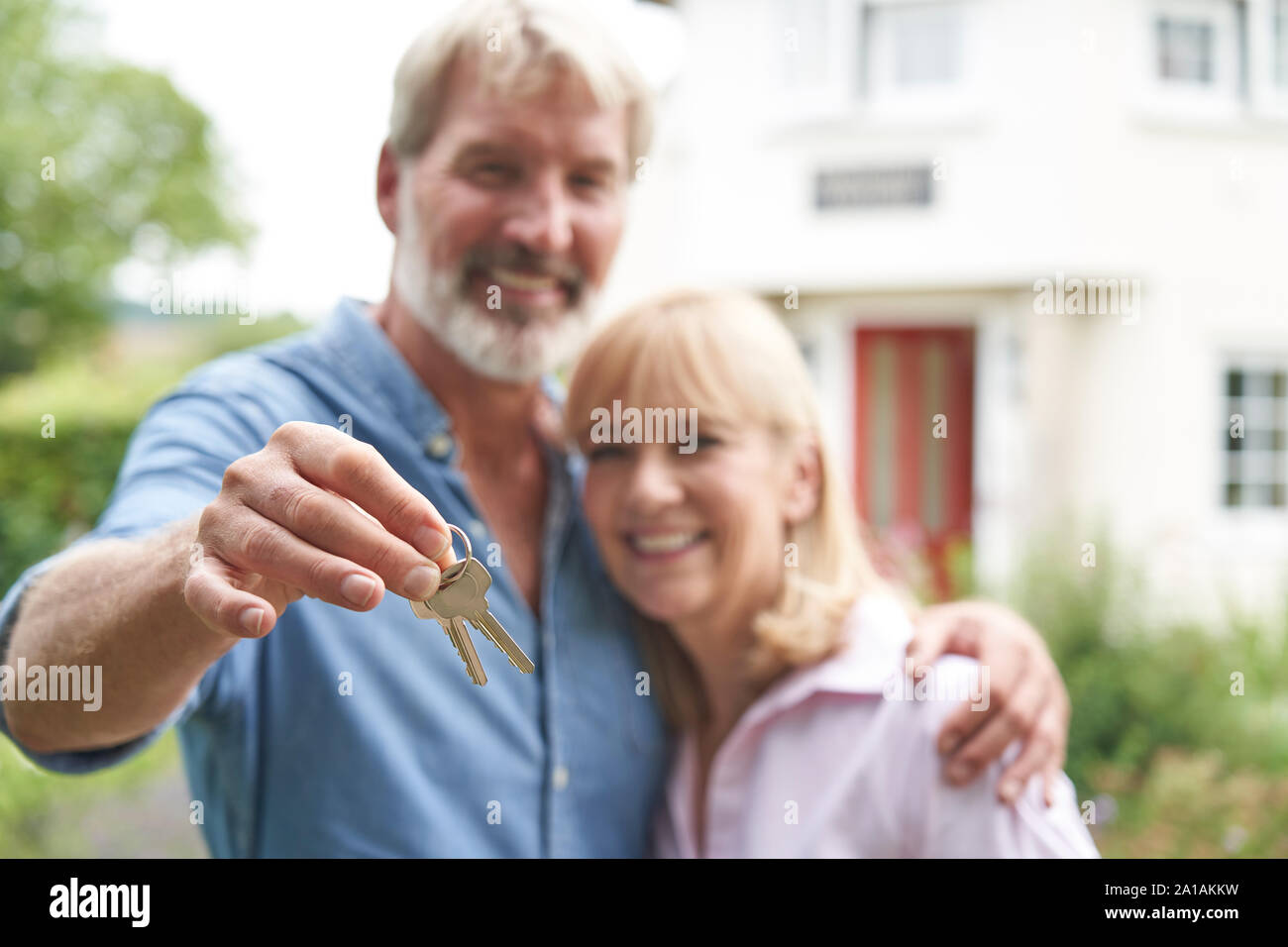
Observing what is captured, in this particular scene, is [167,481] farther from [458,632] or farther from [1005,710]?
[1005,710]

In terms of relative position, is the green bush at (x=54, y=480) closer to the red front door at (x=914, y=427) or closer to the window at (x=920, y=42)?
the red front door at (x=914, y=427)

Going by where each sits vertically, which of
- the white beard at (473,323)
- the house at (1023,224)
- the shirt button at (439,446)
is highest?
the house at (1023,224)

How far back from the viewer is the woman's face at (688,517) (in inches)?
26.4

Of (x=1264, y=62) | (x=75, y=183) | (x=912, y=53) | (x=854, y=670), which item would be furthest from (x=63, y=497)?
(x=1264, y=62)

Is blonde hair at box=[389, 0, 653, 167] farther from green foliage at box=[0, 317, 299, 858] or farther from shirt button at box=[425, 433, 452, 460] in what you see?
green foliage at box=[0, 317, 299, 858]

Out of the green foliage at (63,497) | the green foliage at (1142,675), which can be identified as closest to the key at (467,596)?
the green foliage at (63,497)

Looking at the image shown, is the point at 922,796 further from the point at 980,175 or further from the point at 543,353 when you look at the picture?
the point at 980,175

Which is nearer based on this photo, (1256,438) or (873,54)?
(1256,438)

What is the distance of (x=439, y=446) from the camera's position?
0.62m

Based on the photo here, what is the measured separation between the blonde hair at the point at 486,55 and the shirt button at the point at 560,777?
418mm

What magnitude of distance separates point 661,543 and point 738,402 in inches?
4.7

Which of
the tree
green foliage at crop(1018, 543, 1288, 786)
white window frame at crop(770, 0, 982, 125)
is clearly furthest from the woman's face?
the tree

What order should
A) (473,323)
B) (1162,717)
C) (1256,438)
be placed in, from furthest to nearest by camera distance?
(1256,438)
(1162,717)
(473,323)

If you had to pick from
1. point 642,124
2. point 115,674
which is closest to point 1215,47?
point 642,124
